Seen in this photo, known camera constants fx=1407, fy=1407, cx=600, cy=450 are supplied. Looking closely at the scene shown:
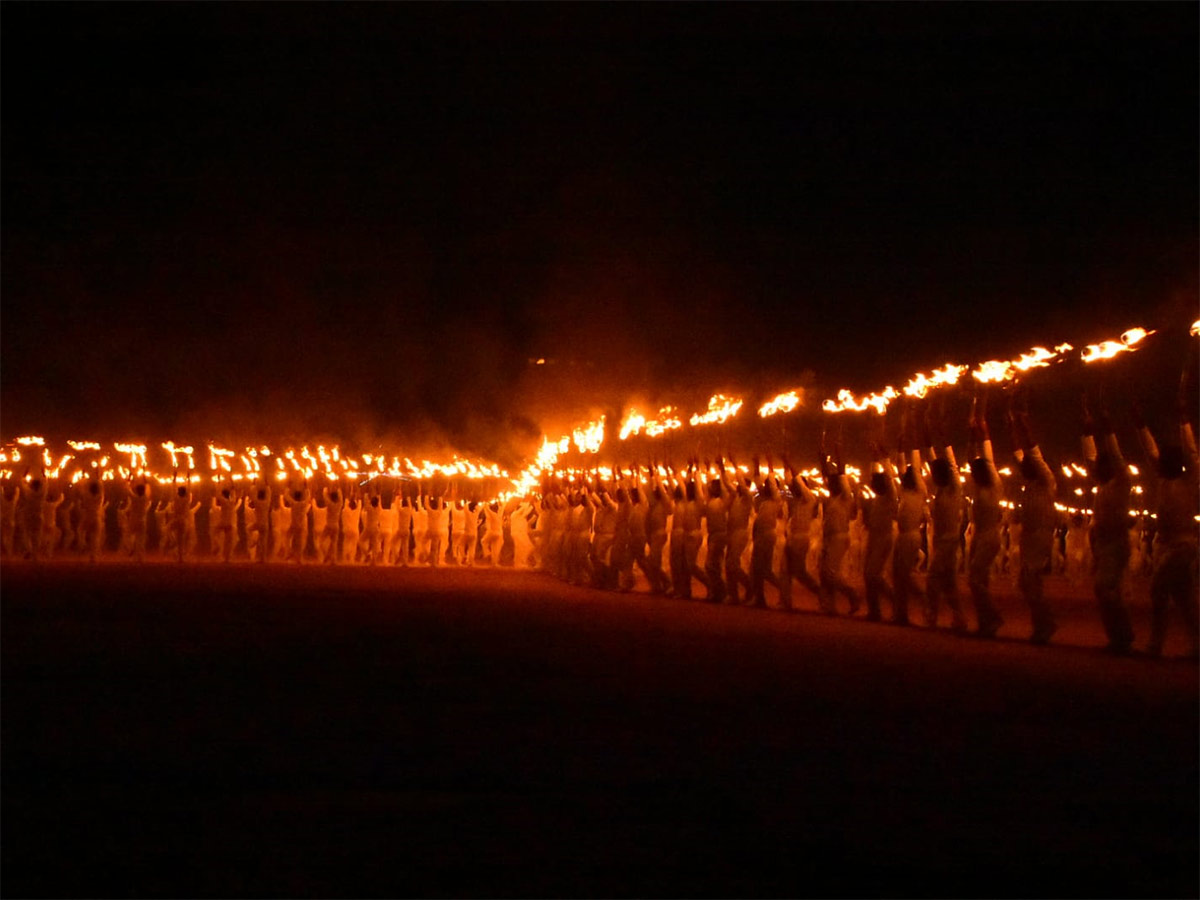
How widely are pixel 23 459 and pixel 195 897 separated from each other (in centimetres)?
3748

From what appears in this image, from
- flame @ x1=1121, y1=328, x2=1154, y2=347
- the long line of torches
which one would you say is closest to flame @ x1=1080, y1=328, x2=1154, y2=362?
flame @ x1=1121, y1=328, x2=1154, y2=347

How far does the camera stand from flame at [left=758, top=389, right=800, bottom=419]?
23312 mm

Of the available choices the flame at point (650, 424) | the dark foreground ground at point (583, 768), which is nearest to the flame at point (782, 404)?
the flame at point (650, 424)

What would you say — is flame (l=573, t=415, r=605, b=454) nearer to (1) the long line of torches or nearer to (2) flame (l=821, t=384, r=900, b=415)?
(1) the long line of torches

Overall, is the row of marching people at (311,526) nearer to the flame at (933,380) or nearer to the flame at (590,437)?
the flame at (590,437)

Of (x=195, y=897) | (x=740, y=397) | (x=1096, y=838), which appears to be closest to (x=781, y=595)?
(x=740, y=397)

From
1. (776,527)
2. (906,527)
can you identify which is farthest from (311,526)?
(906,527)

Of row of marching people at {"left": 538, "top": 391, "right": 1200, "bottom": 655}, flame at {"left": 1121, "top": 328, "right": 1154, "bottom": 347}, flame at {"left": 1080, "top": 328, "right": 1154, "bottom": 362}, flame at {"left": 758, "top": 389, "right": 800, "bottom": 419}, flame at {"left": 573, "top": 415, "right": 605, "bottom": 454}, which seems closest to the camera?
row of marching people at {"left": 538, "top": 391, "right": 1200, "bottom": 655}

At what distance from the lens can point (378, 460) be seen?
1671 inches

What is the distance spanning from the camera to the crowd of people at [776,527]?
13781 mm

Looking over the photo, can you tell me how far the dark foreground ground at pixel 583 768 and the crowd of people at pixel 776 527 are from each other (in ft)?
4.70

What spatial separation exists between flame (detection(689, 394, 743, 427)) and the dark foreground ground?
12.5 meters

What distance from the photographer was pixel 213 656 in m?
11.8

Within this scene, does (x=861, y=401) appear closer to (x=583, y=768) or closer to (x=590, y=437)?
(x=590, y=437)
